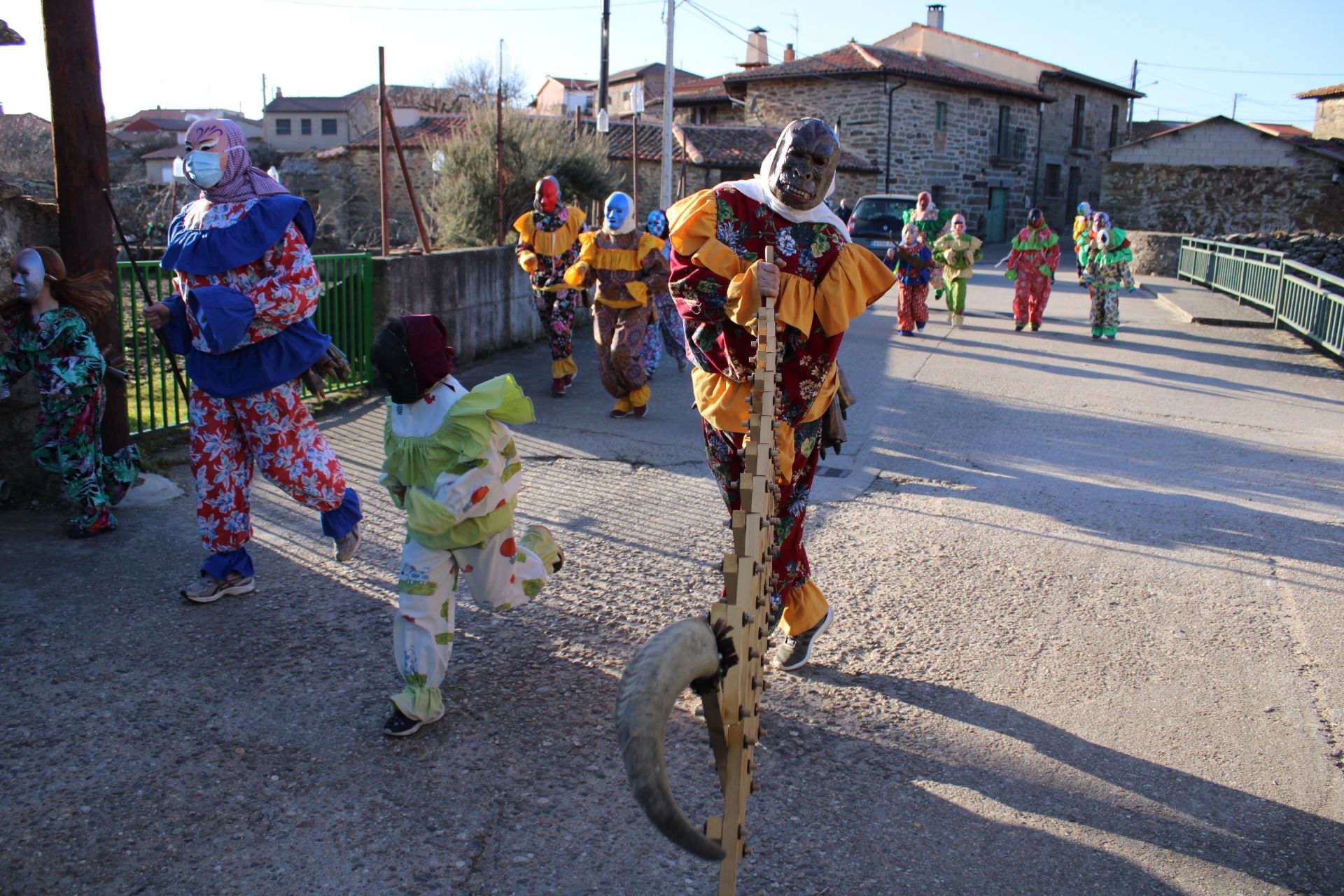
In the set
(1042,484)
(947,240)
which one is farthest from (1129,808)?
(947,240)

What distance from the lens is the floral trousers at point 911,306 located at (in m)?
13.3

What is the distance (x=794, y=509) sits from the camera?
3.59 meters

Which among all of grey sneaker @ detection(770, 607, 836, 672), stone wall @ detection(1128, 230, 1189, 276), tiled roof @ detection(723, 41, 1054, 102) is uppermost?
tiled roof @ detection(723, 41, 1054, 102)

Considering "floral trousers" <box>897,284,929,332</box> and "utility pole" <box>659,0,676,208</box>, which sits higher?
"utility pole" <box>659,0,676,208</box>

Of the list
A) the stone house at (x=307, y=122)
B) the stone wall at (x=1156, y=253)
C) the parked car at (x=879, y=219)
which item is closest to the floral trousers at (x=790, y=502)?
the parked car at (x=879, y=219)

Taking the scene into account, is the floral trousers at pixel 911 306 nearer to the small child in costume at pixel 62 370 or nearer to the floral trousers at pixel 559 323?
the floral trousers at pixel 559 323

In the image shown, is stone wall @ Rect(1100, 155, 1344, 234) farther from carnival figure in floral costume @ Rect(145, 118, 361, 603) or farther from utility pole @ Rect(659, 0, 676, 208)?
carnival figure in floral costume @ Rect(145, 118, 361, 603)

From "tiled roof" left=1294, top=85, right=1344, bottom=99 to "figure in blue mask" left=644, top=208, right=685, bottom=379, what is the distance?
39.8 m

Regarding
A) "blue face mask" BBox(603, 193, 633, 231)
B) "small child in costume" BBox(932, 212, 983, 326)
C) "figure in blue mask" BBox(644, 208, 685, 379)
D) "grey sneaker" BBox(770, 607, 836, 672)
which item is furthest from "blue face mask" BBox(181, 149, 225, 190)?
"small child in costume" BBox(932, 212, 983, 326)

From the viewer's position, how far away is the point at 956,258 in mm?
14250

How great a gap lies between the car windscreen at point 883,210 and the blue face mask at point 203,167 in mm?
21149

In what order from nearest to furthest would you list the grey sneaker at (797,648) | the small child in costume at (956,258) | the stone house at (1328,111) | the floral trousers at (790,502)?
the floral trousers at (790,502), the grey sneaker at (797,648), the small child in costume at (956,258), the stone house at (1328,111)

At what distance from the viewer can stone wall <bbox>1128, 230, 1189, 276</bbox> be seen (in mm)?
25016

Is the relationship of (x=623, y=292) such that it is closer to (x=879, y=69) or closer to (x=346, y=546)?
(x=346, y=546)
